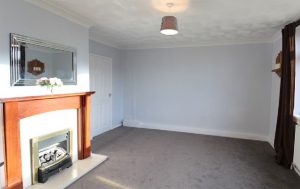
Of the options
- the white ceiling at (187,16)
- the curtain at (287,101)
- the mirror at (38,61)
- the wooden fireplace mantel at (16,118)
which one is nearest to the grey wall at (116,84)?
the white ceiling at (187,16)

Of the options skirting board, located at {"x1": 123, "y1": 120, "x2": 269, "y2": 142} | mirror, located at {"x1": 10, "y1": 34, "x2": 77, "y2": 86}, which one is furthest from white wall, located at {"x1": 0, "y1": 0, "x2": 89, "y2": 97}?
skirting board, located at {"x1": 123, "y1": 120, "x2": 269, "y2": 142}

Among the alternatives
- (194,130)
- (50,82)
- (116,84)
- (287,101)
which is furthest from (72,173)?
(287,101)

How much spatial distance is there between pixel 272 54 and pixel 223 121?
1.96m

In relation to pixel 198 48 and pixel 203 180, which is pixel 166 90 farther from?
pixel 203 180

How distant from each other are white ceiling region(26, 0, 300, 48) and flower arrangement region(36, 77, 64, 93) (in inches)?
38.2

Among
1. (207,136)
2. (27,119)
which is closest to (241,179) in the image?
(207,136)

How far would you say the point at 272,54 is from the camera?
4.53 meters

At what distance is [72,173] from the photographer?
2.83 meters

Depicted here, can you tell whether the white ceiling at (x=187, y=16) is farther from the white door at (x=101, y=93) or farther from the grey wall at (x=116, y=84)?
the grey wall at (x=116, y=84)

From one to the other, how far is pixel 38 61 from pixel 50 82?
31 centimetres

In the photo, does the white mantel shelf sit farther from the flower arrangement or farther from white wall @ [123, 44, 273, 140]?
white wall @ [123, 44, 273, 140]

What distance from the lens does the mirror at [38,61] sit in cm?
227

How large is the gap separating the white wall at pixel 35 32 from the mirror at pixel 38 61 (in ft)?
0.21

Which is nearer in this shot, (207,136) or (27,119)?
(27,119)
